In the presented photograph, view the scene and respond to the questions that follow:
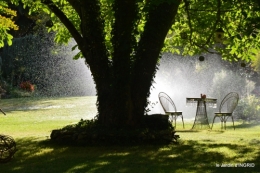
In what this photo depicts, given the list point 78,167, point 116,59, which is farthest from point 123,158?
point 116,59

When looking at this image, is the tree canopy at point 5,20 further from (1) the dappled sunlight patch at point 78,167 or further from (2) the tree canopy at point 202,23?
(1) the dappled sunlight patch at point 78,167

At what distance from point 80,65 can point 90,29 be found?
20.5 metres

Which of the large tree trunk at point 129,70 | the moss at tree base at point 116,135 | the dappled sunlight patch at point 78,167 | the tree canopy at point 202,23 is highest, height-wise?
the tree canopy at point 202,23

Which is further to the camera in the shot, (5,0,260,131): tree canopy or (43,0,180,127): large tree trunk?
(43,0,180,127): large tree trunk

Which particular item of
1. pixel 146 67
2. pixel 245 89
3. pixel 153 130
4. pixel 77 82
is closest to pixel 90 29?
pixel 146 67

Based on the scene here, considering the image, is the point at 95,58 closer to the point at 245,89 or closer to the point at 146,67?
the point at 146,67

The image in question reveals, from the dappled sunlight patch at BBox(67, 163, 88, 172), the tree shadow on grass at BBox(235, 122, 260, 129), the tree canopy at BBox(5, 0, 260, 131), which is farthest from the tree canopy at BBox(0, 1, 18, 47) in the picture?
the tree shadow on grass at BBox(235, 122, 260, 129)

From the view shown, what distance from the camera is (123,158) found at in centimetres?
762

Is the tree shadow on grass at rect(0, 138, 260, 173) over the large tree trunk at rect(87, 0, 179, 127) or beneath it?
beneath

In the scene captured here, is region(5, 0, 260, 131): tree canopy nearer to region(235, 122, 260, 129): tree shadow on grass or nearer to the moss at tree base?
the moss at tree base

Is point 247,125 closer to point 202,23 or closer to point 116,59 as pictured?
point 202,23

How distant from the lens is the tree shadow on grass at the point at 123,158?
6.68 meters

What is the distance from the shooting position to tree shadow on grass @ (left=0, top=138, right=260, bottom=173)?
6.68 m

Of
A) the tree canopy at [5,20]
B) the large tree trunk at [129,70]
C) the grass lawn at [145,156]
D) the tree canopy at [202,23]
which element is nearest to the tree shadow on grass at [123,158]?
the grass lawn at [145,156]
